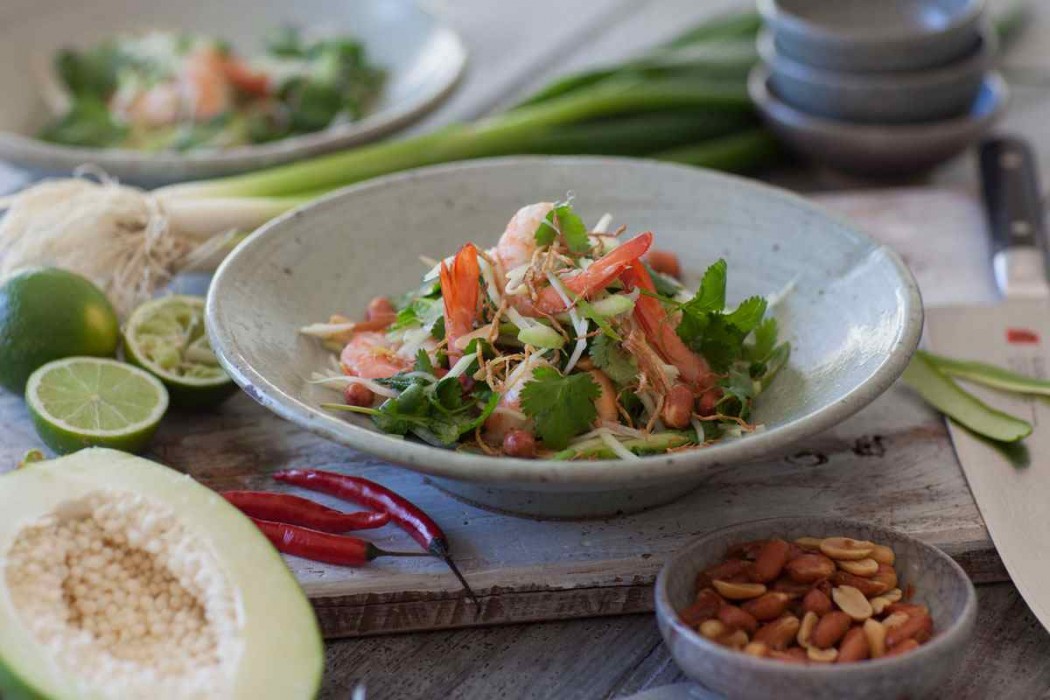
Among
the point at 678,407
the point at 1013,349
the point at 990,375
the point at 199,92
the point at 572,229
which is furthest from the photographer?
the point at 199,92

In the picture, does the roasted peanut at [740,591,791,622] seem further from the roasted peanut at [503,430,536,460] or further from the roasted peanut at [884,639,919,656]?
the roasted peanut at [503,430,536,460]

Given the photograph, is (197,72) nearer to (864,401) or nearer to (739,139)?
(739,139)

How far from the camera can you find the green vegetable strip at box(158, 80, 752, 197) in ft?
10.7

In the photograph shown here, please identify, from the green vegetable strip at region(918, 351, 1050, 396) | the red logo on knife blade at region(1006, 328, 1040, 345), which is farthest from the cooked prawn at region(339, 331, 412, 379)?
the red logo on knife blade at region(1006, 328, 1040, 345)

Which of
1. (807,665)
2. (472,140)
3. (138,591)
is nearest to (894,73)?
(472,140)

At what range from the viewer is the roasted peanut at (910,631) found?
5.79 feet

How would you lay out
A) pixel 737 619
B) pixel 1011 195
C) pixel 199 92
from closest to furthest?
pixel 737 619
pixel 1011 195
pixel 199 92

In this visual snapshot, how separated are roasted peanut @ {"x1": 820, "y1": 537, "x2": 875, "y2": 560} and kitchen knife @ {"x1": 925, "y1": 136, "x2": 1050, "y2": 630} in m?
0.29

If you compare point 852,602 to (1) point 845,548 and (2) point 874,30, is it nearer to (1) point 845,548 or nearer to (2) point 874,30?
(1) point 845,548

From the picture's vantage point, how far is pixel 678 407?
216 centimetres

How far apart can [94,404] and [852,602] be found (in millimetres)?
1458

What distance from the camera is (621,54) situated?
4723mm

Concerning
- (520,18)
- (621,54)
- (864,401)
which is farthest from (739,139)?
(864,401)

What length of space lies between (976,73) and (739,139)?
72 centimetres
